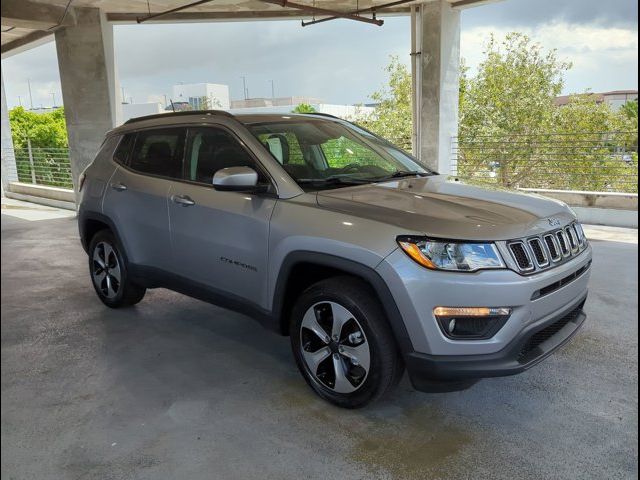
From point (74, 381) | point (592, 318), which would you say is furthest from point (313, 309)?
point (592, 318)

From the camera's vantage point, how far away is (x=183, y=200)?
11.5 feet

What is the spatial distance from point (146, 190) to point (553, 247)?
2.74 metres

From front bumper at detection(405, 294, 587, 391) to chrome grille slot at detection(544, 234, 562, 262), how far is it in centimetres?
30

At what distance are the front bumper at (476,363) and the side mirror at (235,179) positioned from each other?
1.28 m

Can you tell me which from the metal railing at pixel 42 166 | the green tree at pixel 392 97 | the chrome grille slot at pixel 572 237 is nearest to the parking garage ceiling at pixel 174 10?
the metal railing at pixel 42 166

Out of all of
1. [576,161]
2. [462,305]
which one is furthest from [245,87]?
[462,305]

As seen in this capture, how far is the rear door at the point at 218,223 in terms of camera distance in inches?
120

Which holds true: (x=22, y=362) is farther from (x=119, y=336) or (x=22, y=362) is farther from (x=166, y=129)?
(x=166, y=129)

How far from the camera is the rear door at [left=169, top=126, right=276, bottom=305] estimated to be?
10.0ft

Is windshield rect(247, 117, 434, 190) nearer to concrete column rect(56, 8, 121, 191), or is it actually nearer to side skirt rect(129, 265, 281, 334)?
side skirt rect(129, 265, 281, 334)

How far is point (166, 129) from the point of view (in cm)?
384

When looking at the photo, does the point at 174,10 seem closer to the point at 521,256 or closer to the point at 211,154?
the point at 211,154

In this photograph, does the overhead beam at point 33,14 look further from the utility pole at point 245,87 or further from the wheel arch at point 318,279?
the utility pole at point 245,87

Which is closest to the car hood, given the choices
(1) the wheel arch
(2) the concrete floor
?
(1) the wheel arch
